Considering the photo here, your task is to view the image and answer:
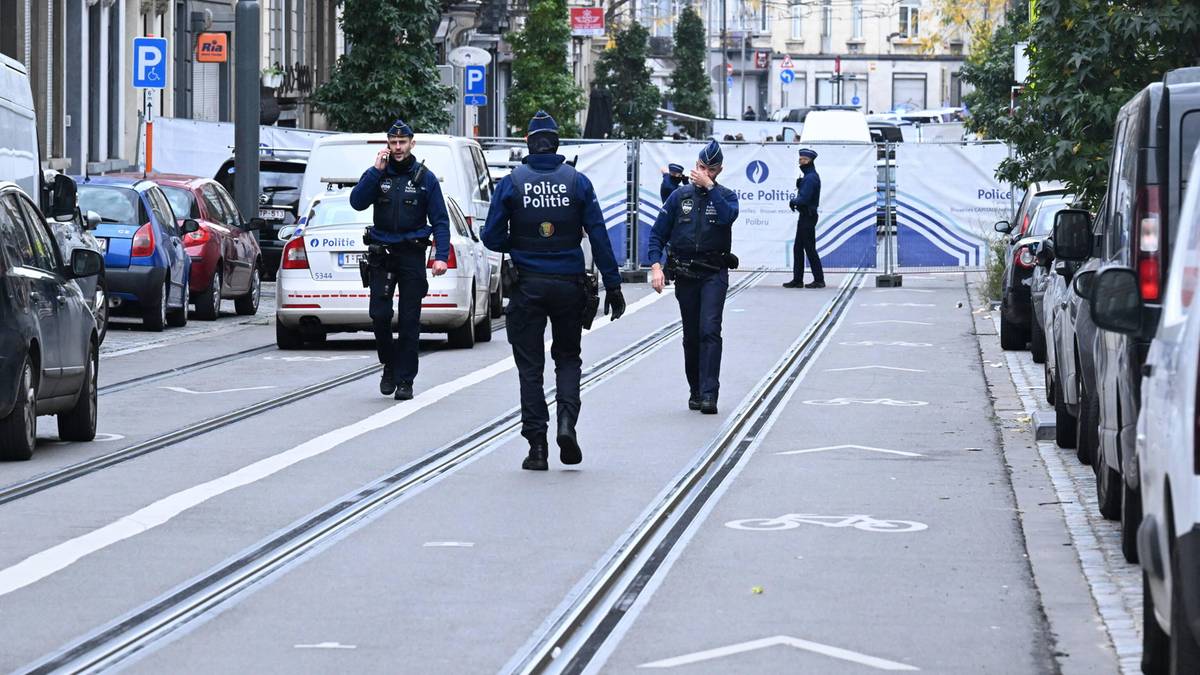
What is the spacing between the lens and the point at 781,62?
401ft

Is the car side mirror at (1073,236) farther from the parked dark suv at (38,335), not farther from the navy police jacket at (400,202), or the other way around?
the navy police jacket at (400,202)

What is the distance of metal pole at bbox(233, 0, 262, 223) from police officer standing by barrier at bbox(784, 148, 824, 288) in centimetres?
708

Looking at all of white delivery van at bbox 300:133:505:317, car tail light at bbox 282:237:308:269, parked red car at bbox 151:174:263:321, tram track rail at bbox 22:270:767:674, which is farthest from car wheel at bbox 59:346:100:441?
parked red car at bbox 151:174:263:321

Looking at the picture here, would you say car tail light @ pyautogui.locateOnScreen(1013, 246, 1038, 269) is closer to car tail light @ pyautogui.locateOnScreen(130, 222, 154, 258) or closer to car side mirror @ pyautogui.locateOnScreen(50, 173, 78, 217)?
car side mirror @ pyautogui.locateOnScreen(50, 173, 78, 217)

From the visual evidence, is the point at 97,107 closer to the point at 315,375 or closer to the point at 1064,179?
the point at 315,375

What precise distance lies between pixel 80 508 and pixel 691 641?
13.3 feet

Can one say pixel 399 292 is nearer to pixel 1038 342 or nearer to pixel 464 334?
pixel 464 334

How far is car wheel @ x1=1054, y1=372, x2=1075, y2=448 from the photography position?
13.7m

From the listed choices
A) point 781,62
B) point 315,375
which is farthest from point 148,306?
point 781,62

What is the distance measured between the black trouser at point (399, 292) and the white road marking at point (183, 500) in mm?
365

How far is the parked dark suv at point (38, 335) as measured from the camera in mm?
→ 12578

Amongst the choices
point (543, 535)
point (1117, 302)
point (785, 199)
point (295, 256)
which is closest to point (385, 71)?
point (785, 199)

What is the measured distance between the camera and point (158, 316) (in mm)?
23953

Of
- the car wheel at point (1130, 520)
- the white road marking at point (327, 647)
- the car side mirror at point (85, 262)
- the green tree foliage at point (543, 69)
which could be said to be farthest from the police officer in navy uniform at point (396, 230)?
the green tree foliage at point (543, 69)
